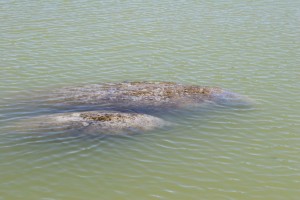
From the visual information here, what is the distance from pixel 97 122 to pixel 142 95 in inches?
87.6

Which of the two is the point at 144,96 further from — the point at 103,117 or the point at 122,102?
the point at 103,117

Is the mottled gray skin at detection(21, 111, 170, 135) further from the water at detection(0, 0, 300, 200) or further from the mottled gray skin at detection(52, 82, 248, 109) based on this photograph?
the mottled gray skin at detection(52, 82, 248, 109)

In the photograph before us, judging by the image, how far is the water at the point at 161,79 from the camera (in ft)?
37.4

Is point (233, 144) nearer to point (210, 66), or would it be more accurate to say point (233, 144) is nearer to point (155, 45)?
point (210, 66)

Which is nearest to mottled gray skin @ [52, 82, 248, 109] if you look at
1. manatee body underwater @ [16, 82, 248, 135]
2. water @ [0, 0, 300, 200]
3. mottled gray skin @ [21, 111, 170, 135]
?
manatee body underwater @ [16, 82, 248, 135]

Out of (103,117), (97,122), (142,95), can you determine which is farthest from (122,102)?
(97,122)

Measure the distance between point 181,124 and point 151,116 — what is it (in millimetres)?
759

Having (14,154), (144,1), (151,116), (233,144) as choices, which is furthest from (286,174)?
(144,1)

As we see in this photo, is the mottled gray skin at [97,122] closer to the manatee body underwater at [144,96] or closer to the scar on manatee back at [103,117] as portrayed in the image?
the scar on manatee back at [103,117]

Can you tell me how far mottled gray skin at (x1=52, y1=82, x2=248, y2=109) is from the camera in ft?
49.3

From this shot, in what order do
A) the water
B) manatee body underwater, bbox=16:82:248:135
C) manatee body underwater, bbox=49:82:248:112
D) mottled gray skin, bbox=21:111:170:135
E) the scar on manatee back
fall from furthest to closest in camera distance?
manatee body underwater, bbox=49:82:248:112 → the scar on manatee back → manatee body underwater, bbox=16:82:248:135 → mottled gray skin, bbox=21:111:170:135 → the water

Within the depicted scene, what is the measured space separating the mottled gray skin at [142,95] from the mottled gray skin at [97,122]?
0.86m

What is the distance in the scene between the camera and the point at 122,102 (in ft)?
49.1

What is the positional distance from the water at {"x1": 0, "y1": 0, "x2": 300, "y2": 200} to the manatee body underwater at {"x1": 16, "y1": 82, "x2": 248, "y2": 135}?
455 mm
